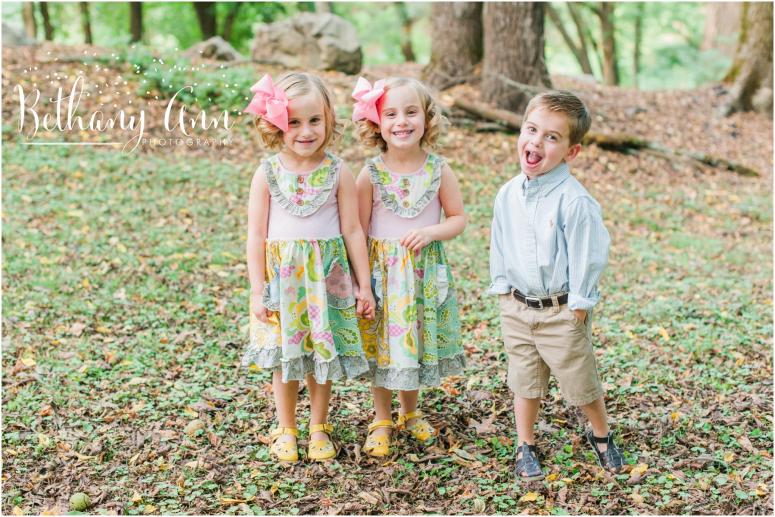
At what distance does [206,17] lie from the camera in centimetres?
1579

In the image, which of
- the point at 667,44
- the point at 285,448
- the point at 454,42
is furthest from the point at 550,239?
the point at 667,44

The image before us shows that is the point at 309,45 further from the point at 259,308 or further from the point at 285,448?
the point at 285,448

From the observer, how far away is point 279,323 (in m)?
3.41

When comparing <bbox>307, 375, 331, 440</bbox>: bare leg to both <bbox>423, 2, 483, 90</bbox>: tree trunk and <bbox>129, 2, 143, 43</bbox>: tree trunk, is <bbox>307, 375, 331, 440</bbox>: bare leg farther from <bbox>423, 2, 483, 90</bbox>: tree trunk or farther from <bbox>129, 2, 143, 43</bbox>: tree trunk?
<bbox>129, 2, 143, 43</bbox>: tree trunk

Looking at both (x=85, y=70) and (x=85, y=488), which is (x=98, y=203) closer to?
(x=85, y=70)

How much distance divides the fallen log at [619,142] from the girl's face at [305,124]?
634 cm

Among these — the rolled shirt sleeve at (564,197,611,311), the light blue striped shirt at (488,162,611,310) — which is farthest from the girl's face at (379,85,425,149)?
the rolled shirt sleeve at (564,197,611,311)

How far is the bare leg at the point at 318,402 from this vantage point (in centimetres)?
358

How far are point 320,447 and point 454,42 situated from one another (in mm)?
7679

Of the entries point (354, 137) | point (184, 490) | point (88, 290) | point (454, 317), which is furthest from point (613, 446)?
point (354, 137)

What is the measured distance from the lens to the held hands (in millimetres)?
3375

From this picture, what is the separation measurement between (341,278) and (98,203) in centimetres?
471

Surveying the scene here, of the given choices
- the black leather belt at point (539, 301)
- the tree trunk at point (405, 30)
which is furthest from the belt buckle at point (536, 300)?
the tree trunk at point (405, 30)

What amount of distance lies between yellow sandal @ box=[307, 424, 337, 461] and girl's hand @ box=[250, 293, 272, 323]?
2.02 feet
